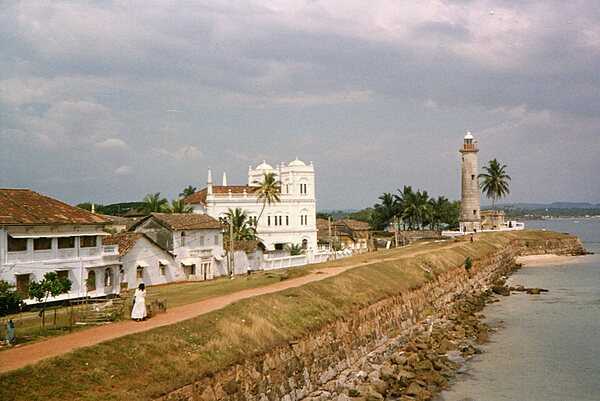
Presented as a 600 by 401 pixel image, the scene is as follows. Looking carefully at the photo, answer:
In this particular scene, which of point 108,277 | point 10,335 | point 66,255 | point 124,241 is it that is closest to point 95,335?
point 10,335

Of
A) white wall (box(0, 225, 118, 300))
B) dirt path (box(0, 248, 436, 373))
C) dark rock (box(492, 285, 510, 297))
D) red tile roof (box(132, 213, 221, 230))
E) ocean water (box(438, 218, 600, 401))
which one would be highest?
red tile roof (box(132, 213, 221, 230))

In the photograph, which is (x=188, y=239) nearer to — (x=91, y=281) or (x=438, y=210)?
(x=91, y=281)

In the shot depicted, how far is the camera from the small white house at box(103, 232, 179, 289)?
4497cm

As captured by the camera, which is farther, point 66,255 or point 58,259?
point 66,255

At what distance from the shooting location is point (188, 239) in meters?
53.6

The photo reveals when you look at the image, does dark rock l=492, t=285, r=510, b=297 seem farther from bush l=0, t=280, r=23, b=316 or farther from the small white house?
bush l=0, t=280, r=23, b=316

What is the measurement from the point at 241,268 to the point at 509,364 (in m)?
31.1

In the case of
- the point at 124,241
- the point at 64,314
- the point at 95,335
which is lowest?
the point at 64,314

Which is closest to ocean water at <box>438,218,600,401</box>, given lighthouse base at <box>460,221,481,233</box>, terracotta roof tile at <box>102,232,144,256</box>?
terracotta roof tile at <box>102,232,144,256</box>

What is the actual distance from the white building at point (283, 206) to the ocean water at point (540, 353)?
31477mm

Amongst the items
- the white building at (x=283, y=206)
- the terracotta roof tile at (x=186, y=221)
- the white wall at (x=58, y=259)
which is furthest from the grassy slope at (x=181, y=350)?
the white building at (x=283, y=206)

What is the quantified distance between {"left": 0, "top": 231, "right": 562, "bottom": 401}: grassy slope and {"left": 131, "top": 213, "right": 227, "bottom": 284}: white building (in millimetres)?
18998

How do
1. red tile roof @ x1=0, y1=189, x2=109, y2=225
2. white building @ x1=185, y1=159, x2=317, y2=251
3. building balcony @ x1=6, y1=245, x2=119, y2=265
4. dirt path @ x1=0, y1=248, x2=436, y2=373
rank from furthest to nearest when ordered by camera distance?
white building @ x1=185, y1=159, x2=317, y2=251, red tile roof @ x1=0, y1=189, x2=109, y2=225, building balcony @ x1=6, y1=245, x2=119, y2=265, dirt path @ x1=0, y1=248, x2=436, y2=373

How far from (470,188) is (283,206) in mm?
34877
